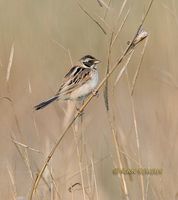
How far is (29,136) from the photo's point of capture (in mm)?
7102

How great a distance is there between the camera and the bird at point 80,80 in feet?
16.1

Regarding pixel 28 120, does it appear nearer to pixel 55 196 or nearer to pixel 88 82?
pixel 88 82

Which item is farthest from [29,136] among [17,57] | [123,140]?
[123,140]

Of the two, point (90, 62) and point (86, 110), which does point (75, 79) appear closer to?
point (90, 62)

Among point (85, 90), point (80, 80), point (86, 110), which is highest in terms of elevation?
point (86, 110)

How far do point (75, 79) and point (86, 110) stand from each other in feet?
9.09

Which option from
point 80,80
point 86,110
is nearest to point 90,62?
point 80,80

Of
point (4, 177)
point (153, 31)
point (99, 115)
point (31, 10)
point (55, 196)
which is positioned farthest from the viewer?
point (31, 10)

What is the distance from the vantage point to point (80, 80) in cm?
501

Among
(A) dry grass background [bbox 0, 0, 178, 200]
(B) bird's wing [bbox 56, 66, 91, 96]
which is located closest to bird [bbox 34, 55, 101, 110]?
(B) bird's wing [bbox 56, 66, 91, 96]

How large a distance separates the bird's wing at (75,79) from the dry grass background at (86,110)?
12 centimetres

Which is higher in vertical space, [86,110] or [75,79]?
[86,110]

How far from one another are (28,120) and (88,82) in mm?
2602

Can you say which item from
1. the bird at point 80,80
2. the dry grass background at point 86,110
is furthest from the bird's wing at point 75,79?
the dry grass background at point 86,110
